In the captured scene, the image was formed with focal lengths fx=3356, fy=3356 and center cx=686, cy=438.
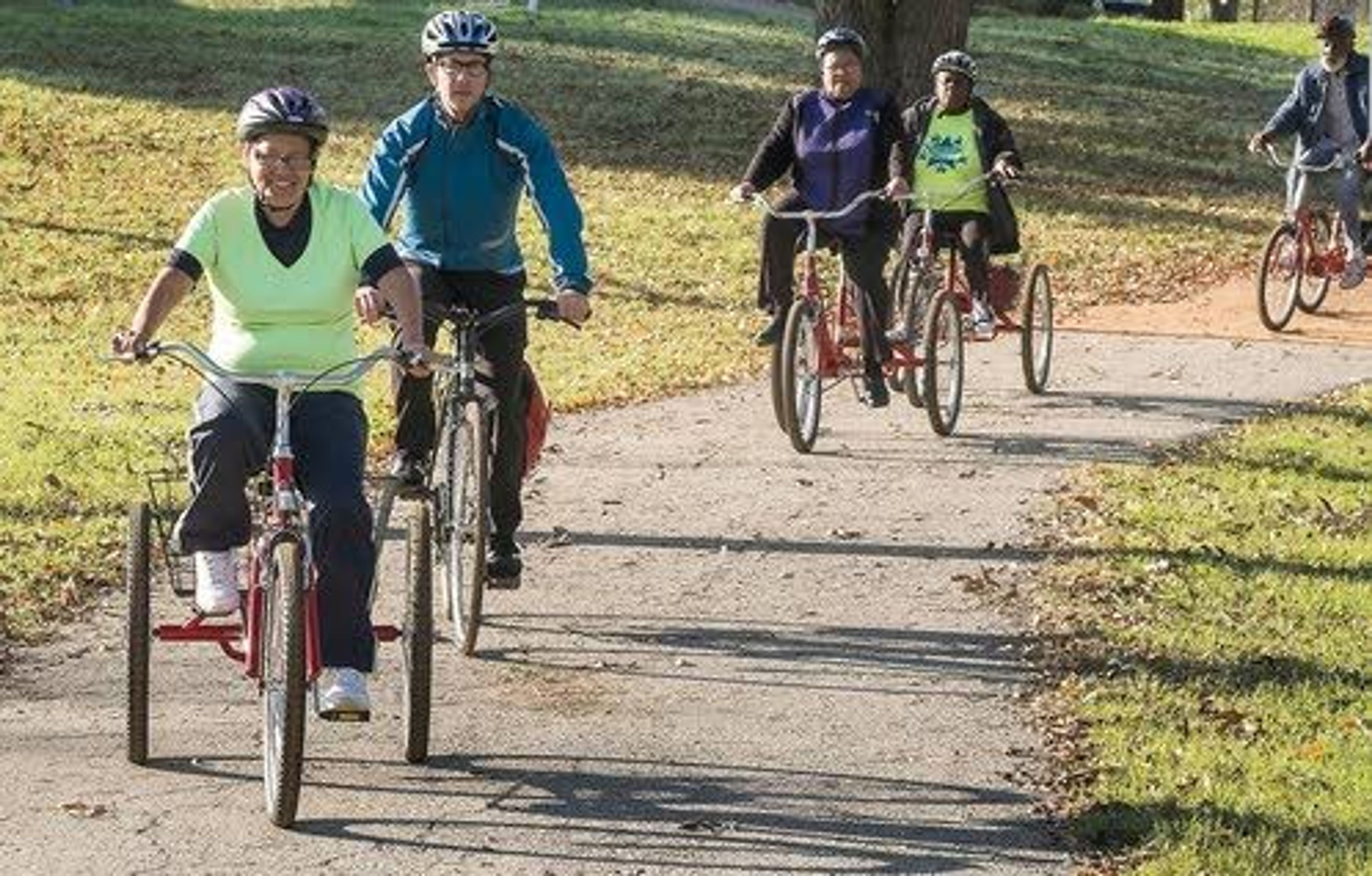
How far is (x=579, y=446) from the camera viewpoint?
1614cm

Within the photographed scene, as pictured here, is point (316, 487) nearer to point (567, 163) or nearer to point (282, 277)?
point (282, 277)

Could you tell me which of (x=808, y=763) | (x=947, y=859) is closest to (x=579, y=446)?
(x=808, y=763)

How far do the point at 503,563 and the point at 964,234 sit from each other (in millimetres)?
6291

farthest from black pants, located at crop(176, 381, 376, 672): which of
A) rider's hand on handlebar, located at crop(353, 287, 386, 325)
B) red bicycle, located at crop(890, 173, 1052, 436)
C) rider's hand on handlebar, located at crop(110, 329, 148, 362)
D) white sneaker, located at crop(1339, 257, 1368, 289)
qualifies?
white sneaker, located at crop(1339, 257, 1368, 289)

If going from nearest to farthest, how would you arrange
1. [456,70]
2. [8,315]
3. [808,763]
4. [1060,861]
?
[1060,861] < [808,763] < [456,70] < [8,315]

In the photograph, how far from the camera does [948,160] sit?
16.8 m

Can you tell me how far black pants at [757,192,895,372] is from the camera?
1563 cm

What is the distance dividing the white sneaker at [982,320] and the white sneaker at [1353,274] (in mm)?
5462

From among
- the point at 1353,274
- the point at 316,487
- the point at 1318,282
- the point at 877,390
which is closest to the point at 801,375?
the point at 877,390

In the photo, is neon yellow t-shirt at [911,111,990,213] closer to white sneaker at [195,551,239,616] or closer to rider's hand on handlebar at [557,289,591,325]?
rider's hand on handlebar at [557,289,591,325]

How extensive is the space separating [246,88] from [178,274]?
84.6ft

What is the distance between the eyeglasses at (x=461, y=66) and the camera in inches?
421

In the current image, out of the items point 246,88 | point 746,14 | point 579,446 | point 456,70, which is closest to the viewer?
point 456,70

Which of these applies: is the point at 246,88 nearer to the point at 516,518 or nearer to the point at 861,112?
the point at 861,112
